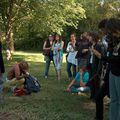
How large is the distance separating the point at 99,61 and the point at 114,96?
7.59 feet

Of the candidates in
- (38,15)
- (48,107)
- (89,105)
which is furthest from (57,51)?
(38,15)

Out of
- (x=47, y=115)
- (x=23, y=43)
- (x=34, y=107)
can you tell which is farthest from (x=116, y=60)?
(x=23, y=43)

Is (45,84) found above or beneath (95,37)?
beneath

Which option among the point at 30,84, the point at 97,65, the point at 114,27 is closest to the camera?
the point at 114,27

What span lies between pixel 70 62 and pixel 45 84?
1.48 m

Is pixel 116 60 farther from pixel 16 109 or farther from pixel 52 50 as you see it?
pixel 52 50

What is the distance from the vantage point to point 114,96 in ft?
21.0

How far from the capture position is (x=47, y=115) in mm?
8016

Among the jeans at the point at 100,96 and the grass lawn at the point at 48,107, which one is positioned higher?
the jeans at the point at 100,96

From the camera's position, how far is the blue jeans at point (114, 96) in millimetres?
6242

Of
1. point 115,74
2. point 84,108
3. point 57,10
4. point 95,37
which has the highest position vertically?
point 57,10

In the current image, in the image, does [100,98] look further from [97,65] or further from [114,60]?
[97,65]

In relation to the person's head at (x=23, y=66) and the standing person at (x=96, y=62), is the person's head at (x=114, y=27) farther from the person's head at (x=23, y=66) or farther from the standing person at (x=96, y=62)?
the person's head at (x=23, y=66)

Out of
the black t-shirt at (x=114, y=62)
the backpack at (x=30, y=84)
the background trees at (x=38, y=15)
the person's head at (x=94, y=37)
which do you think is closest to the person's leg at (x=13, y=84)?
the backpack at (x=30, y=84)
